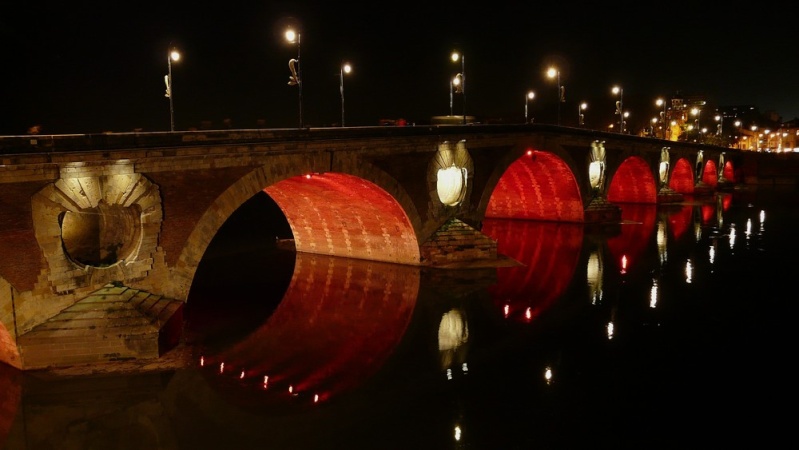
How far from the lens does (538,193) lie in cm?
3484

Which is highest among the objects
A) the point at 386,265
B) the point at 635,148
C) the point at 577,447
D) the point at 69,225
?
the point at 635,148

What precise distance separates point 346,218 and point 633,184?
2966cm

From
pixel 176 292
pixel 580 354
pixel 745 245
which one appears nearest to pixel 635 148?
pixel 745 245

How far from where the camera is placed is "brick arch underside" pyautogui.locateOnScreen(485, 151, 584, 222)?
Result: 106 feet

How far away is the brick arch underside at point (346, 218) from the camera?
2091cm

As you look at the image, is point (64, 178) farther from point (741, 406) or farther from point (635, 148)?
point (635, 148)

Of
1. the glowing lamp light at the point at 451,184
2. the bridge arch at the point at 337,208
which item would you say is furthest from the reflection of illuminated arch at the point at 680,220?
the bridge arch at the point at 337,208

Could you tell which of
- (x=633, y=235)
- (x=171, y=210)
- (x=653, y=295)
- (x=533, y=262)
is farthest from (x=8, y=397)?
(x=633, y=235)

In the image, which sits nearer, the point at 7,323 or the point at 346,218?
the point at 7,323

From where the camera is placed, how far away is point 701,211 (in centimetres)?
4328

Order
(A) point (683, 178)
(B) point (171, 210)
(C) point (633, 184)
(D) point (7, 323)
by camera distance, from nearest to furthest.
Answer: (D) point (7, 323) < (B) point (171, 210) < (C) point (633, 184) < (A) point (683, 178)

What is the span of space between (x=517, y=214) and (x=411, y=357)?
23296 millimetres

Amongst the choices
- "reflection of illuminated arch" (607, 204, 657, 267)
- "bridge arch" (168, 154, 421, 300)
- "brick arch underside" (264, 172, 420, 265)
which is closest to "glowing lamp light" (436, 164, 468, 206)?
"bridge arch" (168, 154, 421, 300)

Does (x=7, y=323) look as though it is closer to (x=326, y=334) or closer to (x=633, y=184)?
(x=326, y=334)
